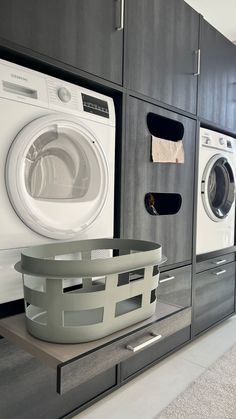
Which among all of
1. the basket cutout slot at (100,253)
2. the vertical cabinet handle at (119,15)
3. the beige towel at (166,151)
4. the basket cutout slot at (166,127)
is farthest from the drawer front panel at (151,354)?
the vertical cabinet handle at (119,15)

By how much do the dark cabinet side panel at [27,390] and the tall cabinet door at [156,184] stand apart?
667 millimetres

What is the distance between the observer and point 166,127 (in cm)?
196

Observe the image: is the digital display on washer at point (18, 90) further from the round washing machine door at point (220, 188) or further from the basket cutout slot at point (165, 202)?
the round washing machine door at point (220, 188)

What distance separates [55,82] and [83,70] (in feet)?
0.48

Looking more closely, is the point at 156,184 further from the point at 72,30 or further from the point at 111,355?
the point at 111,355

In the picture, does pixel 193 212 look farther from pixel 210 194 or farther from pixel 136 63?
pixel 136 63

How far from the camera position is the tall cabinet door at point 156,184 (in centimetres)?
151

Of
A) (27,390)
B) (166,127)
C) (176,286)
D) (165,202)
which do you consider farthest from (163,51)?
(27,390)

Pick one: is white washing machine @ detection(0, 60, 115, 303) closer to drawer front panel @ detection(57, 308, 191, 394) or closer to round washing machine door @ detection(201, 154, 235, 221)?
drawer front panel @ detection(57, 308, 191, 394)

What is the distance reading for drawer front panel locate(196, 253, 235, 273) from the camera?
6.72 ft

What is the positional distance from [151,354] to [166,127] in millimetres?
1316

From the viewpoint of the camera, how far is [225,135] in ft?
7.34

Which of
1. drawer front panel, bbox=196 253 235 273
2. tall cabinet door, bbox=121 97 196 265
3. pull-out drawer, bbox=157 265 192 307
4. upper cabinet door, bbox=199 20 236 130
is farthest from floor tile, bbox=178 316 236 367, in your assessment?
upper cabinet door, bbox=199 20 236 130

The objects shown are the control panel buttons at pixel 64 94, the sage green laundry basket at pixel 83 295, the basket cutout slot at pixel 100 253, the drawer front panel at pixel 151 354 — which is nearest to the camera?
the sage green laundry basket at pixel 83 295
